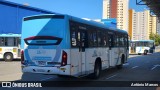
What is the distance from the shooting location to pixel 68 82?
45.7ft

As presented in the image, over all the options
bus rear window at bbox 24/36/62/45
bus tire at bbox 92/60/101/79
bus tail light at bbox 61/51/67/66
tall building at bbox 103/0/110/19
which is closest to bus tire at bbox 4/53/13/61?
bus tire at bbox 92/60/101/79

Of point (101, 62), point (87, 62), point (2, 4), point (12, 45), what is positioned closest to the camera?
point (87, 62)

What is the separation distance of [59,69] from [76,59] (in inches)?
38.7

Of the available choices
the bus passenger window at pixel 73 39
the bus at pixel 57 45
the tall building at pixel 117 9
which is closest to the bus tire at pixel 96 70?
the bus at pixel 57 45

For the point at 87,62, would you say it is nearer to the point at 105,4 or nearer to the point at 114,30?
the point at 114,30

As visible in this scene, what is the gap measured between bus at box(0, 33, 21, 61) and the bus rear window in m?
16.3

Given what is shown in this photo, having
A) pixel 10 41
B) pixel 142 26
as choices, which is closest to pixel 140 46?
pixel 10 41

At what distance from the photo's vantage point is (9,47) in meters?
28.8

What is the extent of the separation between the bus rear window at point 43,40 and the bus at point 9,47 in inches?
640

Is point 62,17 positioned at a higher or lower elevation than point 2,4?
lower

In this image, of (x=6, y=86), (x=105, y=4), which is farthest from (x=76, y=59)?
(x=105, y=4)

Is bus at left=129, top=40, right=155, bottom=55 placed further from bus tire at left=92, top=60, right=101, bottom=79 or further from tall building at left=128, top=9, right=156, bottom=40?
tall building at left=128, top=9, right=156, bottom=40

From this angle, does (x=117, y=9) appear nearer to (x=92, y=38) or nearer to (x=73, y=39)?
(x=92, y=38)

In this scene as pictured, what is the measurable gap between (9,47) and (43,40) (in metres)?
17.0
